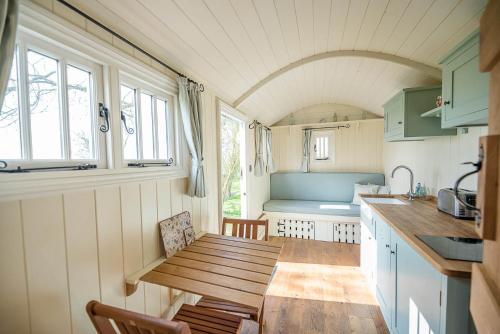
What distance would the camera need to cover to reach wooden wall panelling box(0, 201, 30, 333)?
80 centimetres

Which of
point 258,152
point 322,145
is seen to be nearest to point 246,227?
point 258,152

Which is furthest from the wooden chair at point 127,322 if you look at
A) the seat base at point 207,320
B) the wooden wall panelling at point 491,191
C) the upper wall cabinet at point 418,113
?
the upper wall cabinet at point 418,113

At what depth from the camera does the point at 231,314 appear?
1.39 meters

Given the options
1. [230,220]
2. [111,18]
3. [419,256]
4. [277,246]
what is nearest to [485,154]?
[419,256]

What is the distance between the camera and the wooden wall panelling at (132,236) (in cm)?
131

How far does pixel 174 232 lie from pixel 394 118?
105 inches

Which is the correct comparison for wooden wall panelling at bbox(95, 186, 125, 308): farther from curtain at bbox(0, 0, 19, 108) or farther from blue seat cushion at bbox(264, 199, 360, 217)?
blue seat cushion at bbox(264, 199, 360, 217)

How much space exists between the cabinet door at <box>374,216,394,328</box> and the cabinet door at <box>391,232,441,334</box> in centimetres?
11

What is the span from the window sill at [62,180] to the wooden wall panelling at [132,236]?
76 millimetres

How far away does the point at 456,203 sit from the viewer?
5.50 feet

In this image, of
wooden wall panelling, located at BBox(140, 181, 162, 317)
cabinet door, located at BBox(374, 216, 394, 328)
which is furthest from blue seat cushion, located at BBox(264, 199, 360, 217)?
wooden wall panelling, located at BBox(140, 181, 162, 317)

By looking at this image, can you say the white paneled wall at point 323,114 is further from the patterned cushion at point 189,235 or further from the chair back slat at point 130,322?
the chair back slat at point 130,322

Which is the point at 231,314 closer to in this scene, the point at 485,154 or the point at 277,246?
the point at 277,246

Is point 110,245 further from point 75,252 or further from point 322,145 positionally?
point 322,145
